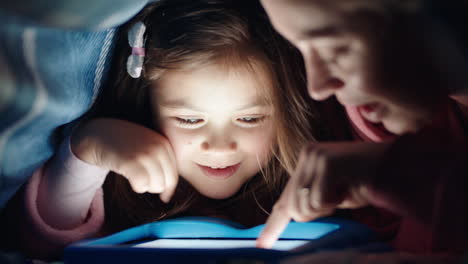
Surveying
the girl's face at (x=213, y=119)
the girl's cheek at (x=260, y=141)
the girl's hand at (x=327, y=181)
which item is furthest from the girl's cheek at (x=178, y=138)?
the girl's hand at (x=327, y=181)

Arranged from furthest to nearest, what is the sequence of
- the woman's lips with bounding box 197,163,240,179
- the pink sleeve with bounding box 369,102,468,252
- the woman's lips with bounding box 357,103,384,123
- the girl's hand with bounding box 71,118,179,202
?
the woman's lips with bounding box 197,163,240,179
the girl's hand with bounding box 71,118,179,202
the woman's lips with bounding box 357,103,384,123
the pink sleeve with bounding box 369,102,468,252

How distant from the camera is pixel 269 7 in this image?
1.45 feet

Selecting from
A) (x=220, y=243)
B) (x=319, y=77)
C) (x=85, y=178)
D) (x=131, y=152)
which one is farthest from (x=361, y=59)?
(x=85, y=178)

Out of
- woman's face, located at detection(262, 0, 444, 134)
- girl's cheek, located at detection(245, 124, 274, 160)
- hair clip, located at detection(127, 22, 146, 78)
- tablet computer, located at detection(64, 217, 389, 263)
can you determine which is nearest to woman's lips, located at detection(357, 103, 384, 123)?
woman's face, located at detection(262, 0, 444, 134)

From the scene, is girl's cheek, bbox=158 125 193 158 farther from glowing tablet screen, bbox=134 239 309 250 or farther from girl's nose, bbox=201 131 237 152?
glowing tablet screen, bbox=134 239 309 250

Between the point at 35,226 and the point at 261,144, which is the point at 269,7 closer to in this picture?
the point at 261,144

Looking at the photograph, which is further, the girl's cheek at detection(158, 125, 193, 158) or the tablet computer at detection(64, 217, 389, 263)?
the girl's cheek at detection(158, 125, 193, 158)

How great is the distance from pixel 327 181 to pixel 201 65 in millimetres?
341

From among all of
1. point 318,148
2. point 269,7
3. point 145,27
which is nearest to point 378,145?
point 318,148

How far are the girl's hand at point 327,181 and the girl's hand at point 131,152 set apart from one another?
231 millimetres

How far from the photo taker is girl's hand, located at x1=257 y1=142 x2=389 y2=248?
464mm

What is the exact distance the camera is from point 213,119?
28.3 inches

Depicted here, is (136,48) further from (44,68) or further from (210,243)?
(210,243)

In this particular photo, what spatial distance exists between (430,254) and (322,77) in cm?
22
